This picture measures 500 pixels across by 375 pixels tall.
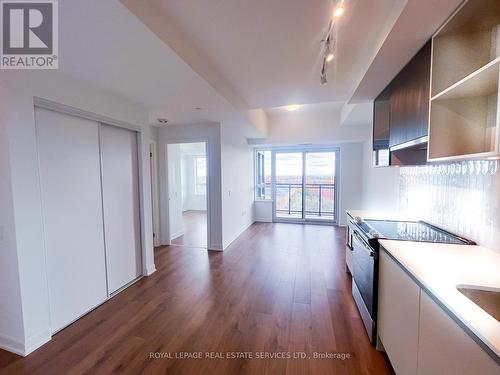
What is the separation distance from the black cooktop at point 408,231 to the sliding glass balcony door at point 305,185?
4.01 metres

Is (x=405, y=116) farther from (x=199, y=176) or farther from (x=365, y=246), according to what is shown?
(x=199, y=176)

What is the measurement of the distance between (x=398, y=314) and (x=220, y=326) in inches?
59.9

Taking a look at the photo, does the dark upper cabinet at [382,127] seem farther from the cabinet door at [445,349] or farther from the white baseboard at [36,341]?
the white baseboard at [36,341]

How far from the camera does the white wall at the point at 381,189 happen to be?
10.7ft

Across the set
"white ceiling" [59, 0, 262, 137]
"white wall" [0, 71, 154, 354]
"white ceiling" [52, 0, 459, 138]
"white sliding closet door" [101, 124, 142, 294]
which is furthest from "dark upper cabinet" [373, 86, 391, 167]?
"white wall" [0, 71, 154, 354]

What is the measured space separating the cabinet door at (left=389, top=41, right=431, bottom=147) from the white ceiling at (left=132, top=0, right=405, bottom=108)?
0.36 meters

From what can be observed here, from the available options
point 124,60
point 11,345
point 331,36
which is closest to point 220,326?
point 11,345

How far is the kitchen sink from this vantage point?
3.43 ft

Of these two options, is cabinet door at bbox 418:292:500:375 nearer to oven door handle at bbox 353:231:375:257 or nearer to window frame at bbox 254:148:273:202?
oven door handle at bbox 353:231:375:257

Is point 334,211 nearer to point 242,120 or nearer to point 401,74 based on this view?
point 242,120

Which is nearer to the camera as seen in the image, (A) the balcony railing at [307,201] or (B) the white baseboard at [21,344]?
(B) the white baseboard at [21,344]

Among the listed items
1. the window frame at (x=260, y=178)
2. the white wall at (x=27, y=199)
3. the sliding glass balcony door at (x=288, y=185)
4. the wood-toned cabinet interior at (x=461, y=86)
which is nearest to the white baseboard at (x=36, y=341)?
the white wall at (x=27, y=199)

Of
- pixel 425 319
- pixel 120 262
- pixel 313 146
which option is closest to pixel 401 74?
pixel 425 319

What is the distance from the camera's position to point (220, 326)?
211 centimetres
